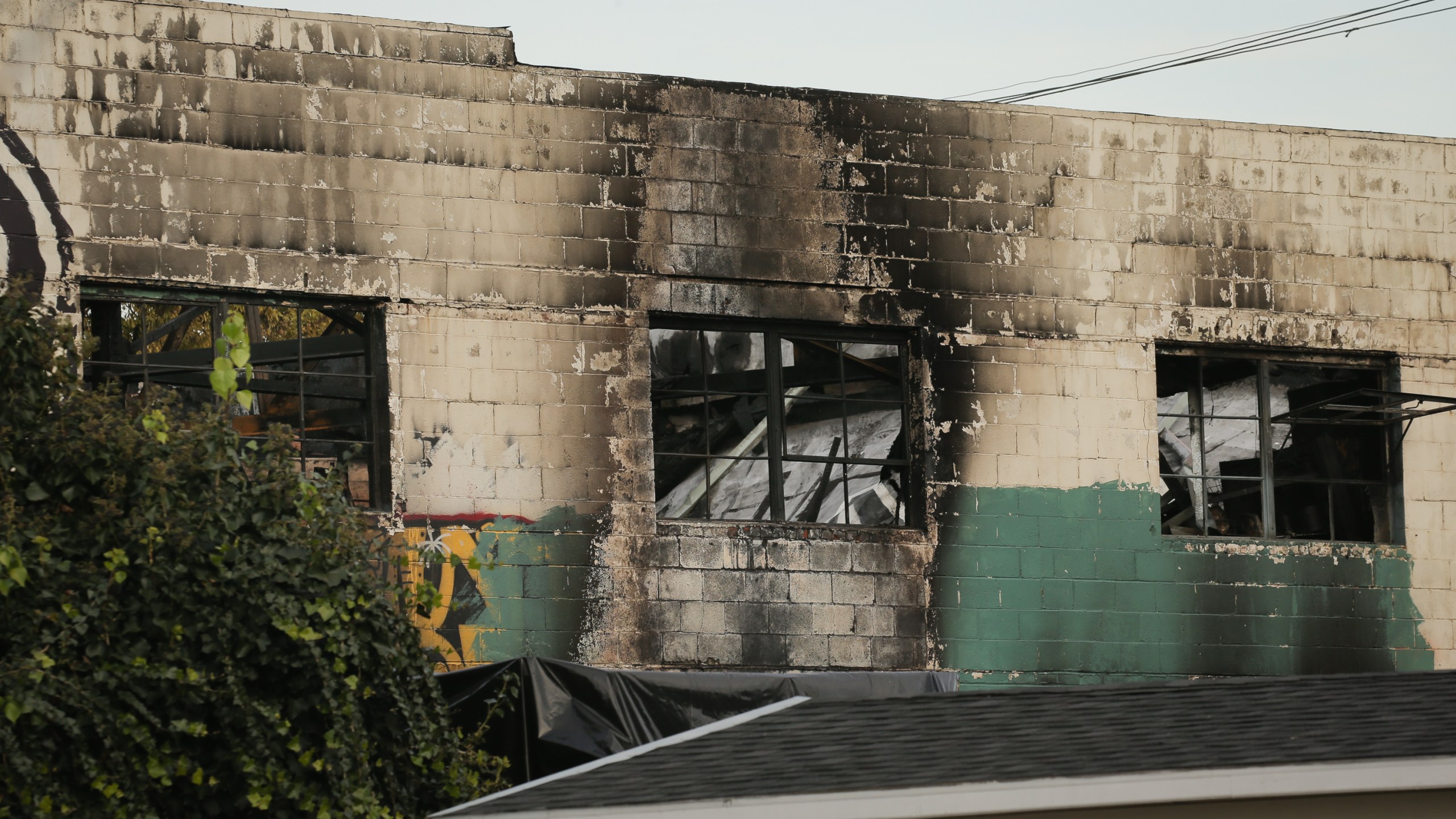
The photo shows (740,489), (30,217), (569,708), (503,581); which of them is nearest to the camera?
(569,708)

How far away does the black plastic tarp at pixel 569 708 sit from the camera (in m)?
10.0

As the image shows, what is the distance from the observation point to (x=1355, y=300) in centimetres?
1378

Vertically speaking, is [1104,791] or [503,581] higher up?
[503,581]

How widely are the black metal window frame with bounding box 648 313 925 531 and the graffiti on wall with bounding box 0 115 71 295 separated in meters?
3.77

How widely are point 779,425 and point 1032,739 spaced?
562 cm

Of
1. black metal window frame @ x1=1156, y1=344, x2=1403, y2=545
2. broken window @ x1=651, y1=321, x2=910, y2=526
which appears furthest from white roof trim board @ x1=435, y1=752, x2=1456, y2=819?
black metal window frame @ x1=1156, y1=344, x2=1403, y2=545

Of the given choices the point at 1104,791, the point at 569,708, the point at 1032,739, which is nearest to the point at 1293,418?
the point at 569,708

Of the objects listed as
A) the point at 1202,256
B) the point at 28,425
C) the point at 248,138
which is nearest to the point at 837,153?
the point at 1202,256

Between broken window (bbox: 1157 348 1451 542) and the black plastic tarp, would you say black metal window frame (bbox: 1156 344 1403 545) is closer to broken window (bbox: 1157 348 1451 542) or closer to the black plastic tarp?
broken window (bbox: 1157 348 1451 542)

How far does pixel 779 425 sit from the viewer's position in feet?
41.4

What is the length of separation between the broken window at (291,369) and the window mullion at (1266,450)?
646 centimetres

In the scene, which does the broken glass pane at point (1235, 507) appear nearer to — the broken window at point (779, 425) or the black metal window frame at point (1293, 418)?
the black metal window frame at point (1293, 418)

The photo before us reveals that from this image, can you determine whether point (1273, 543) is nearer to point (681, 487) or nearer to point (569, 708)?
point (681, 487)

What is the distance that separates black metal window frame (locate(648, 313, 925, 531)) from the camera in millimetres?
12516
